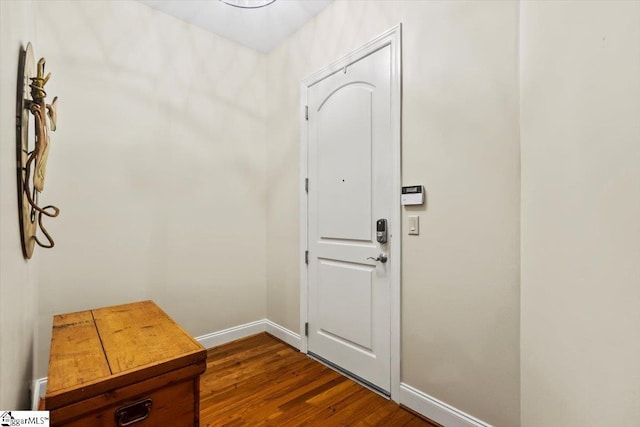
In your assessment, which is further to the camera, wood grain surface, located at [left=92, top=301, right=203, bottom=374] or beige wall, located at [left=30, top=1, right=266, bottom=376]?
beige wall, located at [left=30, top=1, right=266, bottom=376]

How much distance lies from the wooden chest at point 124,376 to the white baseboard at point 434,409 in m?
1.27

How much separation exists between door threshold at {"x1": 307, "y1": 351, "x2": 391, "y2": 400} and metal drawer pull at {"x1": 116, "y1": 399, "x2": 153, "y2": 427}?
146 cm

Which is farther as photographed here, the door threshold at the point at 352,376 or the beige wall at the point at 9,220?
the door threshold at the point at 352,376

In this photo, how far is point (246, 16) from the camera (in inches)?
101

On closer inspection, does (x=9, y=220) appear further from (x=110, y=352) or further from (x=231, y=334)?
(x=231, y=334)

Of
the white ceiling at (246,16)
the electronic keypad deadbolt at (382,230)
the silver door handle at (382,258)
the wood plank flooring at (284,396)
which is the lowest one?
the wood plank flooring at (284,396)

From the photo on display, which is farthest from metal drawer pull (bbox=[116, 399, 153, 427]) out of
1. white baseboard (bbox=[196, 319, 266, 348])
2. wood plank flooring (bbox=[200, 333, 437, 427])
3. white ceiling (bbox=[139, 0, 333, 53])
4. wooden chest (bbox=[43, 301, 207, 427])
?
white ceiling (bbox=[139, 0, 333, 53])

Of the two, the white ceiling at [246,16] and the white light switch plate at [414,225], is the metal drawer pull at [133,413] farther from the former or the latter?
the white ceiling at [246,16]

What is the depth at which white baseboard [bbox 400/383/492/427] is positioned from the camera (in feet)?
5.25

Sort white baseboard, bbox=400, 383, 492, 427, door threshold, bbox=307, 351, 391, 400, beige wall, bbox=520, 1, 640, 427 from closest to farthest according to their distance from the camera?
beige wall, bbox=520, 1, 640, 427
white baseboard, bbox=400, 383, 492, 427
door threshold, bbox=307, 351, 391, 400

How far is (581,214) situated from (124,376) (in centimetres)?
168

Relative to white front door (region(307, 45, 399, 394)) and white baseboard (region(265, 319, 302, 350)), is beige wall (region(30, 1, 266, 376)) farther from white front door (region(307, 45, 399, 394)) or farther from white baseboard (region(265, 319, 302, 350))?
white front door (region(307, 45, 399, 394))

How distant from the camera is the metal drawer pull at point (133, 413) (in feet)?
3.33

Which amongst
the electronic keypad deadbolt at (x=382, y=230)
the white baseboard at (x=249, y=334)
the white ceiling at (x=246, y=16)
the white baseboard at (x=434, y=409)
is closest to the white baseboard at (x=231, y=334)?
the white baseboard at (x=249, y=334)
